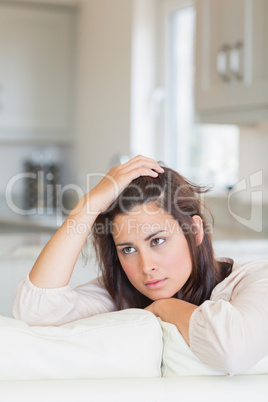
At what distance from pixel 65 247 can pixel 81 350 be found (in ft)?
0.98

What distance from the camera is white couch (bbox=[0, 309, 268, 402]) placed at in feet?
3.11

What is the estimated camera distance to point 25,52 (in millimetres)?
4703

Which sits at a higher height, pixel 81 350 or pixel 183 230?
pixel 183 230

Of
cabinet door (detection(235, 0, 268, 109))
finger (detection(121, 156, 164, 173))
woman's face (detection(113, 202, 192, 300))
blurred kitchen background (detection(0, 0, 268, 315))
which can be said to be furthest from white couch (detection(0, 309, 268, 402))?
cabinet door (detection(235, 0, 268, 109))

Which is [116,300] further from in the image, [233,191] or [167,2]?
[167,2]

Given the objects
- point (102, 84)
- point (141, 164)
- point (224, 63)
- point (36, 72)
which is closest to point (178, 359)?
point (141, 164)

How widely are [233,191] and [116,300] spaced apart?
2.03 metres

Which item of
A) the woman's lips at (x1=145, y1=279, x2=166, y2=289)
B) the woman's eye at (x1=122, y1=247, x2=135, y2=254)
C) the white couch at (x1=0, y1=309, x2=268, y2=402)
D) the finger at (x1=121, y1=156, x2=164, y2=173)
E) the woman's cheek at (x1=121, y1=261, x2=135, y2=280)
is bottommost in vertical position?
the white couch at (x1=0, y1=309, x2=268, y2=402)

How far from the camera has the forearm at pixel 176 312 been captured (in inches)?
41.3

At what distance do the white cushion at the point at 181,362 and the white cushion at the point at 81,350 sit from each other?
1 cm

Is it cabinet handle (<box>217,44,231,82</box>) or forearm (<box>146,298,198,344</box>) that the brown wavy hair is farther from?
cabinet handle (<box>217,44,231,82</box>)

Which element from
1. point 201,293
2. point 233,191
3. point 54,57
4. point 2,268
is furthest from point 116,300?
point 54,57

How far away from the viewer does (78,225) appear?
48.8 inches

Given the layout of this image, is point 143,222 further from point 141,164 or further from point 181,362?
point 181,362
